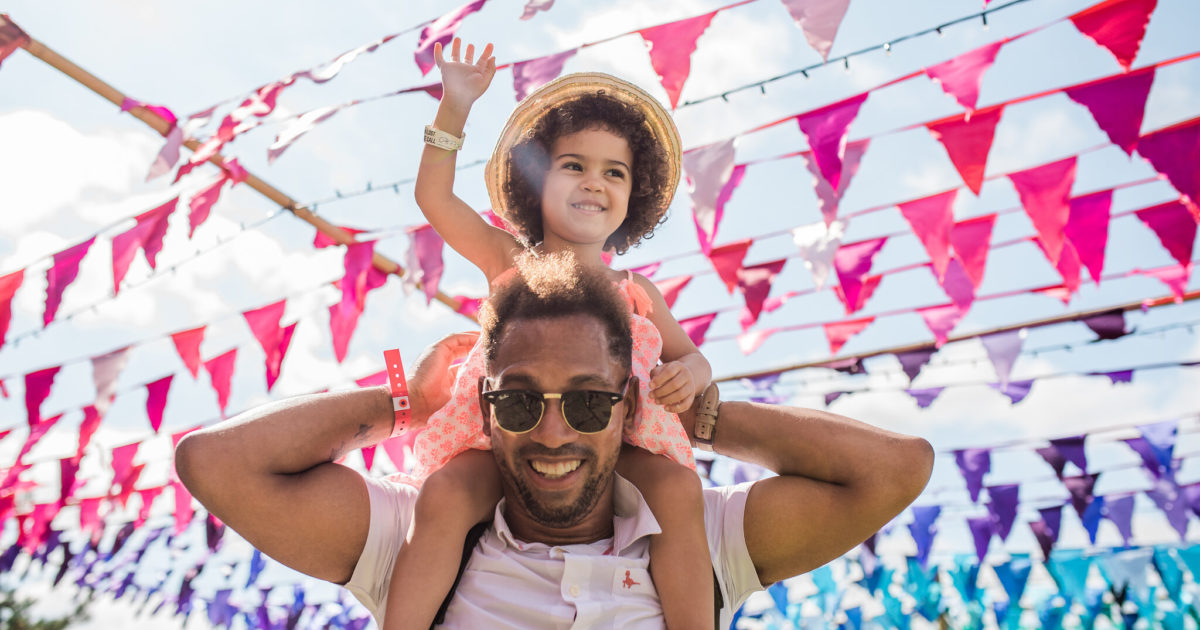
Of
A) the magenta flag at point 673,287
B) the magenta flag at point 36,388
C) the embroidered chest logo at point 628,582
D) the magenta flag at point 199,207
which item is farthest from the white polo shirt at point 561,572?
the magenta flag at point 36,388

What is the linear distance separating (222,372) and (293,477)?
17.7 feet

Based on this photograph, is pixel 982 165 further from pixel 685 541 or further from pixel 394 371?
pixel 394 371

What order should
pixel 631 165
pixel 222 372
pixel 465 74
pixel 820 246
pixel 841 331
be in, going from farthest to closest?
pixel 222 372, pixel 841 331, pixel 820 246, pixel 631 165, pixel 465 74

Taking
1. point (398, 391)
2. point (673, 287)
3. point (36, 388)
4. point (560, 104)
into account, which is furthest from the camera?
point (36, 388)

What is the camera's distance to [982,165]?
3.81 meters

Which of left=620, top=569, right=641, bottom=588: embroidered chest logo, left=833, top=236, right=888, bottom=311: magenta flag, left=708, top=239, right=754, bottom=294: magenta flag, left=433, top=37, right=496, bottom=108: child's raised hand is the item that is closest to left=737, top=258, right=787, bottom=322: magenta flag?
left=708, top=239, right=754, bottom=294: magenta flag

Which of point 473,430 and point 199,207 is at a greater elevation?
point 199,207

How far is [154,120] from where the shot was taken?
14.2 ft

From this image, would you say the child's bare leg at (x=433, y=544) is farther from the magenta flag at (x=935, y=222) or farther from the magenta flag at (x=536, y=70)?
the magenta flag at (x=935, y=222)

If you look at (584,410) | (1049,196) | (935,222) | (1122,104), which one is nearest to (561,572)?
(584,410)

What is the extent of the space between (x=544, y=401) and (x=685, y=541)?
472 mm

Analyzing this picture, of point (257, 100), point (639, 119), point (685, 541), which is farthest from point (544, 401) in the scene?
point (257, 100)

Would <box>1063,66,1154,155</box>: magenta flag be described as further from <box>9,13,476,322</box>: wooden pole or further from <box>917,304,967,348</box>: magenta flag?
<box>9,13,476,322</box>: wooden pole

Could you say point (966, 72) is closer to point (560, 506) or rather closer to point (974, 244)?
point (974, 244)
